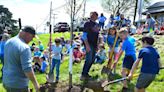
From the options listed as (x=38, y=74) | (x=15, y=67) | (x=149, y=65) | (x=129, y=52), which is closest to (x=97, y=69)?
(x=38, y=74)

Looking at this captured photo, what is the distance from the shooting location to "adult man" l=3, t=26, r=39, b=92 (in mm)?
7057

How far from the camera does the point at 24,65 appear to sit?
23.2ft

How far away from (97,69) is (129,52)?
3694 millimetres

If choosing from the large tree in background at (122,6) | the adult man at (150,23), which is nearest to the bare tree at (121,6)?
the large tree in background at (122,6)

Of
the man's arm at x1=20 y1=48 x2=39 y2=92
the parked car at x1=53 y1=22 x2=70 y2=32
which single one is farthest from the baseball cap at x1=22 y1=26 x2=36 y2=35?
the parked car at x1=53 y1=22 x2=70 y2=32

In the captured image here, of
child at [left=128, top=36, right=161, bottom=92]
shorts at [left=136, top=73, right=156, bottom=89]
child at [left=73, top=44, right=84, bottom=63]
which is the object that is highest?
child at [left=128, top=36, right=161, bottom=92]

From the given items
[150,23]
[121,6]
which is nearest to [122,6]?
[121,6]

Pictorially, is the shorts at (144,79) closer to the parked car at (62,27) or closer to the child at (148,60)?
the child at (148,60)

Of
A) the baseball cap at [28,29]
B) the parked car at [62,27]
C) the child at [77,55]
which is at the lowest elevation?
the parked car at [62,27]

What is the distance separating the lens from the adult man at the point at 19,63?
706 cm

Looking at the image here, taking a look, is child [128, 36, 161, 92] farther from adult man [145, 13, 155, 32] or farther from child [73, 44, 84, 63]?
adult man [145, 13, 155, 32]

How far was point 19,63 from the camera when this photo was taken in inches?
283

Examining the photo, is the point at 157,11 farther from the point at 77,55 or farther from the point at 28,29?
the point at 28,29

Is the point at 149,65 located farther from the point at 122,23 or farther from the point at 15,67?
the point at 122,23
